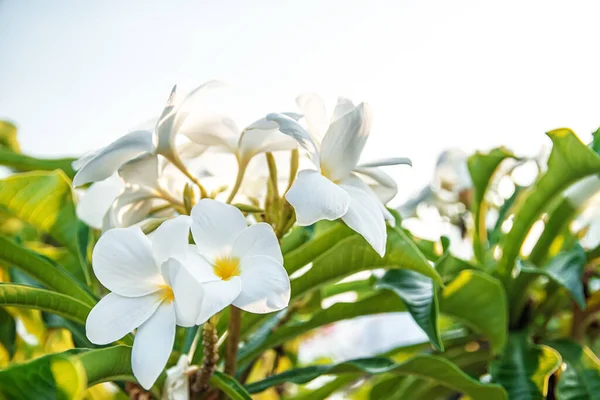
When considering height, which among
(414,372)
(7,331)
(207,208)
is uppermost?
(207,208)

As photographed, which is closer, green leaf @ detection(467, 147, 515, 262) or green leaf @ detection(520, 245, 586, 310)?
green leaf @ detection(520, 245, 586, 310)

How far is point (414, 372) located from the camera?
578mm

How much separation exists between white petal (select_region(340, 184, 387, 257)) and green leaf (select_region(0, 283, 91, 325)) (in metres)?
0.24

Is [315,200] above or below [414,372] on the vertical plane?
above

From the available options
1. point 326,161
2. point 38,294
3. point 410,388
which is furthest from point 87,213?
point 410,388

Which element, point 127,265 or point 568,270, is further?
point 568,270


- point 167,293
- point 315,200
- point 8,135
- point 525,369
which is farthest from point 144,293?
point 8,135

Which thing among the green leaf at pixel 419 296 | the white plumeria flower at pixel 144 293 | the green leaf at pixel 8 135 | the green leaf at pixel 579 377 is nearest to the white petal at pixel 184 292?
the white plumeria flower at pixel 144 293

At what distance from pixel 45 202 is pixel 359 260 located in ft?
1.21

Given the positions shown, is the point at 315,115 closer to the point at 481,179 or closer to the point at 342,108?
the point at 342,108

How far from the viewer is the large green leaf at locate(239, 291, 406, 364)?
2.06 ft

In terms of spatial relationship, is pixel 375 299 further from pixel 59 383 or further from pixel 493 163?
pixel 59 383

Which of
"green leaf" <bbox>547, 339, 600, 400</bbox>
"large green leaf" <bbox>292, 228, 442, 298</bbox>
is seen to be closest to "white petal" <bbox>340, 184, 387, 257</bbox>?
"large green leaf" <bbox>292, 228, 442, 298</bbox>

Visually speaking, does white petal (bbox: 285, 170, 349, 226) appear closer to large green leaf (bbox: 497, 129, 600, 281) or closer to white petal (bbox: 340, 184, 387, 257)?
white petal (bbox: 340, 184, 387, 257)
